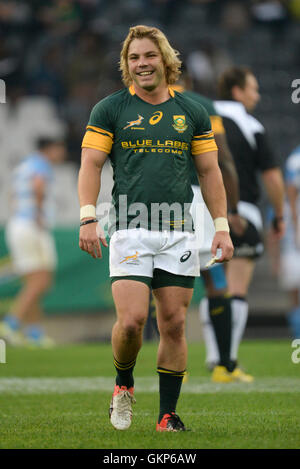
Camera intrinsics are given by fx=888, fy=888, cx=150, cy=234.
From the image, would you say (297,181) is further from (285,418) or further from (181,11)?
(181,11)

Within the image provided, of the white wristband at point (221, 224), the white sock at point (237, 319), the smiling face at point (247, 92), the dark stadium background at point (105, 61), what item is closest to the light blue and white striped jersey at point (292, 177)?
the dark stadium background at point (105, 61)

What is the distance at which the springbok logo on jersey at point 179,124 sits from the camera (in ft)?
14.4

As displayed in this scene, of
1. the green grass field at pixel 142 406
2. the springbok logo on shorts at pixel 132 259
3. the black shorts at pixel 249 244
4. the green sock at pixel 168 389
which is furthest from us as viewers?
the black shorts at pixel 249 244

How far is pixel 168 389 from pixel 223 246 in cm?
76

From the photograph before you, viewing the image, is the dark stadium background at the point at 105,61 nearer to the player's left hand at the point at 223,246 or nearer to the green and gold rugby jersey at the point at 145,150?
the player's left hand at the point at 223,246

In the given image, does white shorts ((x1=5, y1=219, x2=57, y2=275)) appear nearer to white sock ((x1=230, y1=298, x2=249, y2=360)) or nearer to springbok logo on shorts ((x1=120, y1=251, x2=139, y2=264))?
white sock ((x1=230, y1=298, x2=249, y2=360))

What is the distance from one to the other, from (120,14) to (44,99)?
2696 mm

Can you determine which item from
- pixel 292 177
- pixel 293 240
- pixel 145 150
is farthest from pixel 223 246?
pixel 293 240

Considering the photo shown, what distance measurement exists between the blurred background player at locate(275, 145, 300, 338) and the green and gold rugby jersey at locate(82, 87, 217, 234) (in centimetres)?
600

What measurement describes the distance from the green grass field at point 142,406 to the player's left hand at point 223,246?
84cm

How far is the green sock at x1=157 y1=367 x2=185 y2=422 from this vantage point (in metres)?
4.38

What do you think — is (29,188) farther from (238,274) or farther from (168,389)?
(168,389)

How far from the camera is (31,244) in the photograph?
1161 centimetres
